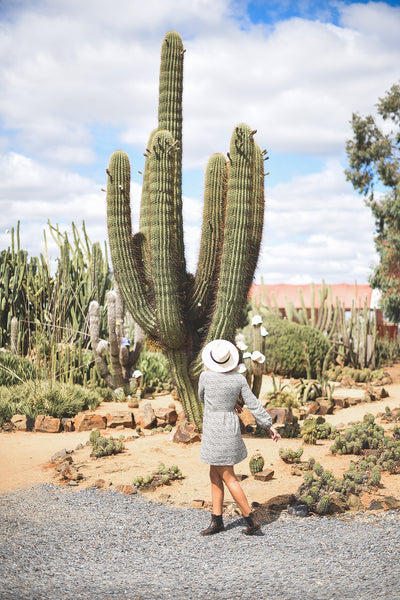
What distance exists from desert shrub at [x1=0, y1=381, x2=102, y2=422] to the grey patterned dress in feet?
16.0

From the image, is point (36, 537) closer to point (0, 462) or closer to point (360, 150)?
point (0, 462)

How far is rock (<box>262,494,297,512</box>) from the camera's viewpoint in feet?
16.4

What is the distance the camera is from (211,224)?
24.5 feet

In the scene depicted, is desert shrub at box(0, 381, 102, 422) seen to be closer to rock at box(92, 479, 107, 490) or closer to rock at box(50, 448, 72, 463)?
rock at box(50, 448, 72, 463)

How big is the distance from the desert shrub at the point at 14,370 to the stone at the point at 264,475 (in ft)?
19.3

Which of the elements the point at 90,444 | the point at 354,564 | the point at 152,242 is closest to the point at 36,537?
the point at 354,564

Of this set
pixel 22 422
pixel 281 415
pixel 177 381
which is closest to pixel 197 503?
pixel 177 381

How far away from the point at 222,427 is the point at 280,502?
1075 millimetres

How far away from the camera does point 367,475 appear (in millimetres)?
5559

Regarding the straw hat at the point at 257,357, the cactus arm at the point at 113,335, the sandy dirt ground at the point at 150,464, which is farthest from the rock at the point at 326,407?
the cactus arm at the point at 113,335

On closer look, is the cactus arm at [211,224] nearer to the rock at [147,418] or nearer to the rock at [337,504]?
the rock at [147,418]

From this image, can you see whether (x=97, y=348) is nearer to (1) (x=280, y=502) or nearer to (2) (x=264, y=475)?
(2) (x=264, y=475)

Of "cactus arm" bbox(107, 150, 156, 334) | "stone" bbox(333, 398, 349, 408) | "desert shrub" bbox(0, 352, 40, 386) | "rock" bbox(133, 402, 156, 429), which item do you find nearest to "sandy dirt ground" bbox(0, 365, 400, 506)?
"rock" bbox(133, 402, 156, 429)

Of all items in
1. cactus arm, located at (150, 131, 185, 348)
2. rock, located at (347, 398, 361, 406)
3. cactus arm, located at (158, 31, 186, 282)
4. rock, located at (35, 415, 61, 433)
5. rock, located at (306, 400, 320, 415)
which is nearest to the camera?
cactus arm, located at (150, 131, 185, 348)
